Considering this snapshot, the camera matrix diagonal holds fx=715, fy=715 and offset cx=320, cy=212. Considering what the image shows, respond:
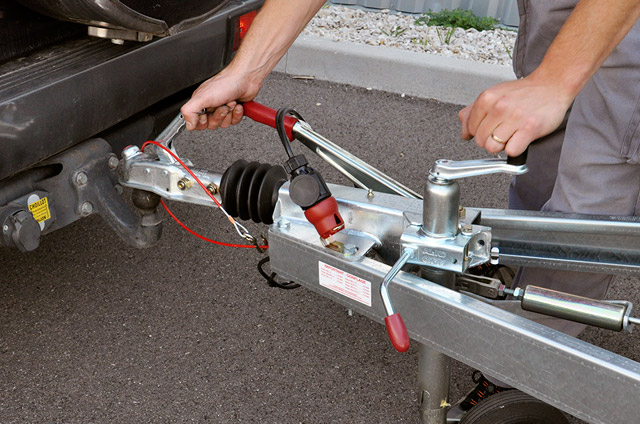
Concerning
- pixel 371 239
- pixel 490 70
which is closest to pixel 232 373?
pixel 371 239

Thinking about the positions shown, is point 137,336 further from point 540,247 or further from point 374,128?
point 374,128

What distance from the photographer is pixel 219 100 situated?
2078mm

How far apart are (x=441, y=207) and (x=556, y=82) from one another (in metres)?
0.36

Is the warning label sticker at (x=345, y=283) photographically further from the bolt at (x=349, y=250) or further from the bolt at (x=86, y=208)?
the bolt at (x=86, y=208)

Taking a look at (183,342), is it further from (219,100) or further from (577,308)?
(577,308)

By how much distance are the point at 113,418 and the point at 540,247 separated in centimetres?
137

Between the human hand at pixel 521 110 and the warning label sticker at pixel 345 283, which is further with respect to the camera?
the warning label sticker at pixel 345 283

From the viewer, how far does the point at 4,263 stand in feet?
9.45

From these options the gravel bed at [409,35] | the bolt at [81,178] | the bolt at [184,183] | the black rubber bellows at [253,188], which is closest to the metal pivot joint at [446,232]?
the black rubber bellows at [253,188]

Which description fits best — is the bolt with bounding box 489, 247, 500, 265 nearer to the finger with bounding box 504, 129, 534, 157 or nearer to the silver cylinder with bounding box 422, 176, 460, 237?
the silver cylinder with bounding box 422, 176, 460, 237

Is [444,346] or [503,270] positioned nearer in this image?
[444,346]

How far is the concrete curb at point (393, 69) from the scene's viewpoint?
4.49 meters

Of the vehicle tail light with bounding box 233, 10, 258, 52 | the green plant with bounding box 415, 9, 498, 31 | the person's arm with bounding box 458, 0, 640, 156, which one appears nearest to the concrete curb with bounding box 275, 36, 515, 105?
the green plant with bounding box 415, 9, 498, 31

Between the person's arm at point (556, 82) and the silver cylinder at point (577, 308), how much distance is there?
0.31 meters
